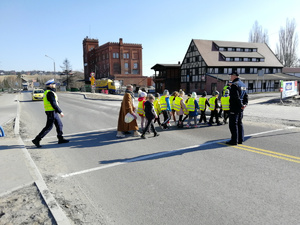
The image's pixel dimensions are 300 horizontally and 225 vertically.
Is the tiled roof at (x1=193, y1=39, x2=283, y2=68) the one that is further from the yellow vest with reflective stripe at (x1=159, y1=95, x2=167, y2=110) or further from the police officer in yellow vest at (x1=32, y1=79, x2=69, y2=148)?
the police officer in yellow vest at (x1=32, y1=79, x2=69, y2=148)

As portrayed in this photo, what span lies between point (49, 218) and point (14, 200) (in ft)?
3.20

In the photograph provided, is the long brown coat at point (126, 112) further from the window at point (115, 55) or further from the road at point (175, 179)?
the window at point (115, 55)

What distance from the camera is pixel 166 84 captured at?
1892 inches

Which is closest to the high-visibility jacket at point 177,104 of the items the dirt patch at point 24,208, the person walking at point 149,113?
the person walking at point 149,113

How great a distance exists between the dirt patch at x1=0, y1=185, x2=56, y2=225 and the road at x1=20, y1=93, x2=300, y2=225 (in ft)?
1.07

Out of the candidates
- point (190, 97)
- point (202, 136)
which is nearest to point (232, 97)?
point (202, 136)

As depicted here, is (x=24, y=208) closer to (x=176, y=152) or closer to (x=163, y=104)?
(x=176, y=152)

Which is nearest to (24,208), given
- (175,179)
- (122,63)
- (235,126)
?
(175,179)

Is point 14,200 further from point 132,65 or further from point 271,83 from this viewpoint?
point 132,65

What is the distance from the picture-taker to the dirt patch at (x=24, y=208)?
3.07m

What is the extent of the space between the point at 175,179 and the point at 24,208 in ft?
8.61

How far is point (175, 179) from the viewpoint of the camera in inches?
175

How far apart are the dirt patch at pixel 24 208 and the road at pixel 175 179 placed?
0.33 metres

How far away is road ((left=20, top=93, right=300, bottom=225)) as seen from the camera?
3262 mm
